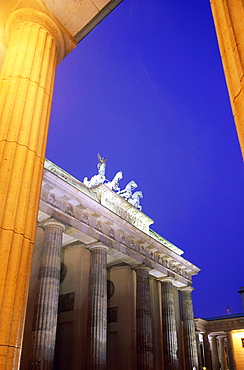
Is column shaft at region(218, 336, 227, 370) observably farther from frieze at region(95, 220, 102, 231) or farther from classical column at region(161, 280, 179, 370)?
frieze at region(95, 220, 102, 231)

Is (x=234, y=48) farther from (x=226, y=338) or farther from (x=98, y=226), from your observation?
(x=226, y=338)

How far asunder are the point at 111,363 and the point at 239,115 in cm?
2884

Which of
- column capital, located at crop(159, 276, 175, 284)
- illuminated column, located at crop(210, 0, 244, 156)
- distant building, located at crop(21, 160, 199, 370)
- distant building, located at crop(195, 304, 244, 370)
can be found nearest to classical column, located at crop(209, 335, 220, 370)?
distant building, located at crop(195, 304, 244, 370)

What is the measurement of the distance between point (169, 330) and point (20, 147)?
1184 inches

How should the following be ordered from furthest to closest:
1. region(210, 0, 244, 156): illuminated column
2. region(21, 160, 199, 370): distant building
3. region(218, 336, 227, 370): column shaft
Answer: region(218, 336, 227, 370): column shaft < region(21, 160, 199, 370): distant building < region(210, 0, 244, 156): illuminated column

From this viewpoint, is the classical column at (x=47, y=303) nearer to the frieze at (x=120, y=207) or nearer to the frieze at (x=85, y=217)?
the frieze at (x=85, y=217)

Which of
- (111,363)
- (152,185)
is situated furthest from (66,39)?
(152,185)

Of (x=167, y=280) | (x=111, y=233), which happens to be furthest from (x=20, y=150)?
(x=167, y=280)

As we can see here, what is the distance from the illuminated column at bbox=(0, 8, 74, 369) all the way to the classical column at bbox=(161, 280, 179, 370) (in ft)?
95.9

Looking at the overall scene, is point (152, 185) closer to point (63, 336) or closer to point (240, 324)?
point (240, 324)

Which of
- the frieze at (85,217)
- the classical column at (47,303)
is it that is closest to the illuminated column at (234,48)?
the classical column at (47,303)

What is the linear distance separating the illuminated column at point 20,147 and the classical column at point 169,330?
95.9ft

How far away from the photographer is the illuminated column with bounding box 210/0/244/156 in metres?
4.38

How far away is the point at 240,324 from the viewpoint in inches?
1687
